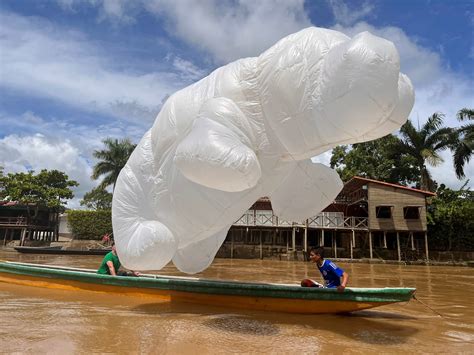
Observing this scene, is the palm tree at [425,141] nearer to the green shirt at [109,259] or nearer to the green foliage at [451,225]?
the green foliage at [451,225]

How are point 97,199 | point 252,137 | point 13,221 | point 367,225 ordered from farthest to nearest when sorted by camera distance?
1. point 97,199
2. point 13,221
3. point 367,225
4. point 252,137

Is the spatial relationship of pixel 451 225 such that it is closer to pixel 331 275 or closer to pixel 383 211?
pixel 383 211

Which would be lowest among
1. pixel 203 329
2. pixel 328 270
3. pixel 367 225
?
pixel 203 329

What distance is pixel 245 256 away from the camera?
24.7 metres

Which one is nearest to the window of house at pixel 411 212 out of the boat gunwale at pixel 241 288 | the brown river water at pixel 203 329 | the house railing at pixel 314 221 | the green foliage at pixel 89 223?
the house railing at pixel 314 221

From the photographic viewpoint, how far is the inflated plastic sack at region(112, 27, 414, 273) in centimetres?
385

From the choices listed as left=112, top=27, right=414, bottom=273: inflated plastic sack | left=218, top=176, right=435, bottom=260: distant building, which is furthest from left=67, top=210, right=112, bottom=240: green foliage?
left=112, top=27, right=414, bottom=273: inflated plastic sack

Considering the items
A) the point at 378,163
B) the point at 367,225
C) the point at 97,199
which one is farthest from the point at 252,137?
the point at 97,199

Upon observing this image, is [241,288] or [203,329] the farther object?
[241,288]

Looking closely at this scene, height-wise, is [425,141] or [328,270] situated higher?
[425,141]

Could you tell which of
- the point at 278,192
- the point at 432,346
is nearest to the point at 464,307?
the point at 432,346

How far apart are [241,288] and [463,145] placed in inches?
997

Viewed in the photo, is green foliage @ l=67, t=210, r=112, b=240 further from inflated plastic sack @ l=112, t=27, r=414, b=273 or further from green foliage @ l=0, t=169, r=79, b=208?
inflated plastic sack @ l=112, t=27, r=414, b=273

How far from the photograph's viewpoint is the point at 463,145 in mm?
26266
